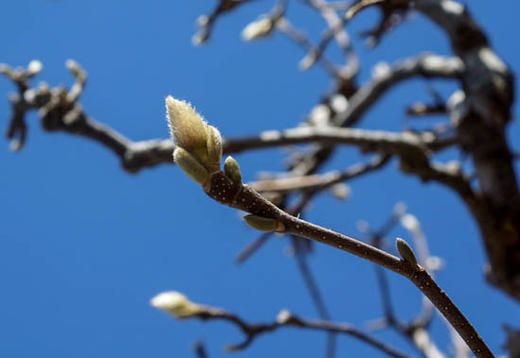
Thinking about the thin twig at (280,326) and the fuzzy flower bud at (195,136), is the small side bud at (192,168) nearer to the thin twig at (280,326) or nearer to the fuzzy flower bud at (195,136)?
the fuzzy flower bud at (195,136)

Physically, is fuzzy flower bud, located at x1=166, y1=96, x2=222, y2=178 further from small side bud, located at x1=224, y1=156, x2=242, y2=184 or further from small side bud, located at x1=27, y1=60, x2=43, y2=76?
small side bud, located at x1=27, y1=60, x2=43, y2=76

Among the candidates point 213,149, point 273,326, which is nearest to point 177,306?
point 273,326

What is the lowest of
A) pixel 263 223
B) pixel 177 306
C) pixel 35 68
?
pixel 263 223

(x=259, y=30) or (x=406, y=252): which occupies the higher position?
(x=259, y=30)

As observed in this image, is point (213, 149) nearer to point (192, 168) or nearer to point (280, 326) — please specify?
point (192, 168)

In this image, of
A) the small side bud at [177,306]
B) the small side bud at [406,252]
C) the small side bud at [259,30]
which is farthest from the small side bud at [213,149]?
the small side bud at [259,30]

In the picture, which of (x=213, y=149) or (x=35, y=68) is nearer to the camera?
(x=213, y=149)

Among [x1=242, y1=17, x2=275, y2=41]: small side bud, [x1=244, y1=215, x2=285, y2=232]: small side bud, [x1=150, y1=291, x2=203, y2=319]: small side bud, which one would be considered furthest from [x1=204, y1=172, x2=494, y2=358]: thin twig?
[x1=242, y1=17, x2=275, y2=41]: small side bud

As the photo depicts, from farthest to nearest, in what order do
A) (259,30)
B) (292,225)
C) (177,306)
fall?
(259,30), (177,306), (292,225)
